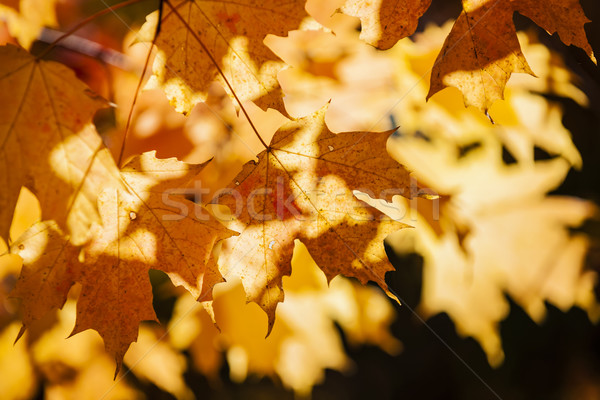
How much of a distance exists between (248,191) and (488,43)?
0.68m

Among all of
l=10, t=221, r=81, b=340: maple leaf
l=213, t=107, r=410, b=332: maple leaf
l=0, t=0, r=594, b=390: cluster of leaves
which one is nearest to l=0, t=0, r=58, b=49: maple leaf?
l=0, t=0, r=594, b=390: cluster of leaves

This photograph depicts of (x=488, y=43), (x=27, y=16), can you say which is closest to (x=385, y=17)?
(x=488, y=43)

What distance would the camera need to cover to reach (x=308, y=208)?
886 mm

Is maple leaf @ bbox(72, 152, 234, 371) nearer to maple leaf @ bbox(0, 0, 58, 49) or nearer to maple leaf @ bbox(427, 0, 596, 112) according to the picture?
maple leaf @ bbox(427, 0, 596, 112)

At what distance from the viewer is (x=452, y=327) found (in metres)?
1.53

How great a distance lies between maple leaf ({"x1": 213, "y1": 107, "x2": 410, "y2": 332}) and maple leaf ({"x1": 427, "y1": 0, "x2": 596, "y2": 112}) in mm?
258

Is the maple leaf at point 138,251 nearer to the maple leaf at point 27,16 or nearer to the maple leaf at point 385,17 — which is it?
the maple leaf at point 385,17

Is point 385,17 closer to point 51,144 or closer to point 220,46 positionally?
point 220,46

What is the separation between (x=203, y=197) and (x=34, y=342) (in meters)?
0.79

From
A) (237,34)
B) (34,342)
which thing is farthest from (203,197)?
(34,342)

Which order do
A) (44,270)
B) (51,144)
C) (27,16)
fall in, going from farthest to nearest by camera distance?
1. (27,16)
2. (44,270)
3. (51,144)

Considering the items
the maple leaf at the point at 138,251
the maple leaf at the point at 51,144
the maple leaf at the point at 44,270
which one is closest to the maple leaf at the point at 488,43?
the maple leaf at the point at 138,251

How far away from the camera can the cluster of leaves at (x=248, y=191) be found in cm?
84

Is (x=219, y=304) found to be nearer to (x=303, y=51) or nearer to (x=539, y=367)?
(x=303, y=51)
